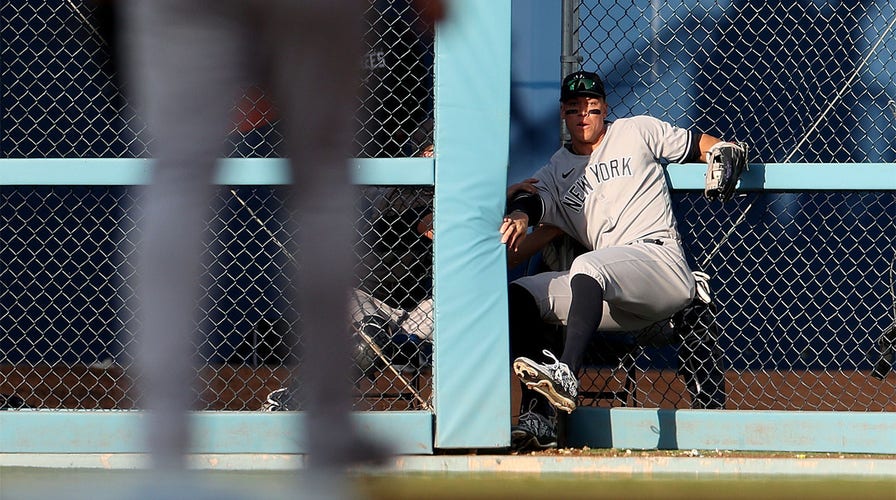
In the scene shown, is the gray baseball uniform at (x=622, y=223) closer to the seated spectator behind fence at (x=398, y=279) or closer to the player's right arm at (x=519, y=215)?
the player's right arm at (x=519, y=215)

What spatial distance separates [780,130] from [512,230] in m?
2.66

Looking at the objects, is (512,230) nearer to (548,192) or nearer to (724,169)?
(548,192)

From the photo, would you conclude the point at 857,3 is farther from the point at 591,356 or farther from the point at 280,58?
the point at 280,58

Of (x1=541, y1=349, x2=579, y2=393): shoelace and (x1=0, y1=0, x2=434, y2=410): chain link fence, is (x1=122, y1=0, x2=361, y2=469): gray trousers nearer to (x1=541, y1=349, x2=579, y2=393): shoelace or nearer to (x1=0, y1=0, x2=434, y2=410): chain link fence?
(x1=541, y1=349, x2=579, y2=393): shoelace

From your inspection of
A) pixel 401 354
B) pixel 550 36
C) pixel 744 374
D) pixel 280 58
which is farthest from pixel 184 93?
pixel 744 374

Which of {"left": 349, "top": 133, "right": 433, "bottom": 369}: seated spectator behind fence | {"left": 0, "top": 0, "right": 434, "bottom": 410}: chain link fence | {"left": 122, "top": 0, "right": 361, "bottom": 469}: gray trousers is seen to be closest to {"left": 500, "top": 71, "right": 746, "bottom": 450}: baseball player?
{"left": 349, "top": 133, "right": 433, "bottom": 369}: seated spectator behind fence

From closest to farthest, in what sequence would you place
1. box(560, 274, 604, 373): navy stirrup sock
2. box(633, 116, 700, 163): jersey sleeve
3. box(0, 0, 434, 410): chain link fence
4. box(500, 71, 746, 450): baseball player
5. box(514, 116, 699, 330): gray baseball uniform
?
box(560, 274, 604, 373): navy stirrup sock → box(500, 71, 746, 450): baseball player → box(514, 116, 699, 330): gray baseball uniform → box(633, 116, 700, 163): jersey sleeve → box(0, 0, 434, 410): chain link fence

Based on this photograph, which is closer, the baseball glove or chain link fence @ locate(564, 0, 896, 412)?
the baseball glove

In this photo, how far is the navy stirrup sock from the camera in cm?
411

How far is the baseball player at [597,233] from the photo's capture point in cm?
422

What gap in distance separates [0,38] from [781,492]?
16.4 ft

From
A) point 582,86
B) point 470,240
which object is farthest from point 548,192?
point 470,240

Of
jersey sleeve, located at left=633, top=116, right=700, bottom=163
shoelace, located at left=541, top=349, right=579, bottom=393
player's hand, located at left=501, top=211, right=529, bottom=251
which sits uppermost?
jersey sleeve, located at left=633, top=116, right=700, bottom=163

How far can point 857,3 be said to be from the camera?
6.13m
